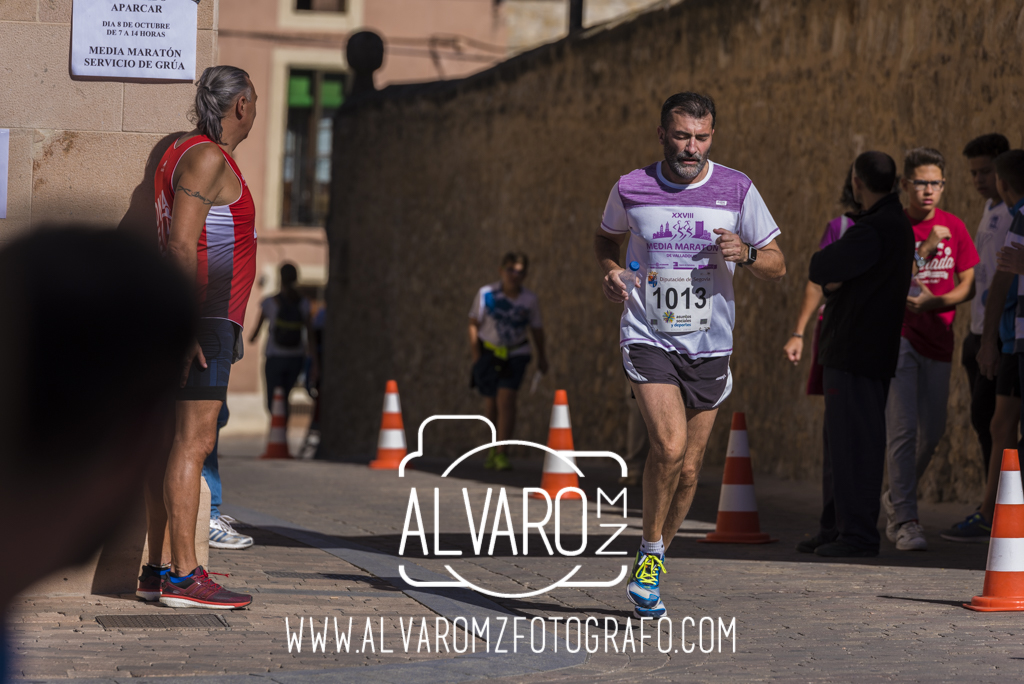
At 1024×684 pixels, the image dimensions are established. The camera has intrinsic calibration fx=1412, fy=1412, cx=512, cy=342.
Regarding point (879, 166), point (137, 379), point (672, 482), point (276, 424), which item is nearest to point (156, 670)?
point (672, 482)

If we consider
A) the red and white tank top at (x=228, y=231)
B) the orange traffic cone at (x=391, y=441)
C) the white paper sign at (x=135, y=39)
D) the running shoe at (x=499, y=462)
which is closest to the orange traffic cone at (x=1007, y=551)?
the red and white tank top at (x=228, y=231)

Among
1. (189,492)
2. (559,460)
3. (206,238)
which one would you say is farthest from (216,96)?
(559,460)

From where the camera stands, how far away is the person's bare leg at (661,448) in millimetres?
4867

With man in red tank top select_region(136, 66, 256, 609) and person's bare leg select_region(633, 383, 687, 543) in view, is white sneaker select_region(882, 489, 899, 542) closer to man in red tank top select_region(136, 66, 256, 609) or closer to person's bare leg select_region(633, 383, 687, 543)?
person's bare leg select_region(633, 383, 687, 543)

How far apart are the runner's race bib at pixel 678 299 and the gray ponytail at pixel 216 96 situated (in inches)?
62.0

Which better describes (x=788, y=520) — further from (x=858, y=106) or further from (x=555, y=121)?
(x=555, y=121)

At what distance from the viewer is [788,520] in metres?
8.26

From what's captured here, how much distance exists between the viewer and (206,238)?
471 cm

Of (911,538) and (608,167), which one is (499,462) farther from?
(911,538)

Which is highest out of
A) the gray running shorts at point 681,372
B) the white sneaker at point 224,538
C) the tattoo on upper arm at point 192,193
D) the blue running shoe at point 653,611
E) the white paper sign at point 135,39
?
the white paper sign at point 135,39

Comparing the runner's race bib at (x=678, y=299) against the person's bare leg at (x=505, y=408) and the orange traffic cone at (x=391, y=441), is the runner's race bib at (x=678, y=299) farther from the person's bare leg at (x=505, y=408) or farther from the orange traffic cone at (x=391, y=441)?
the person's bare leg at (x=505, y=408)

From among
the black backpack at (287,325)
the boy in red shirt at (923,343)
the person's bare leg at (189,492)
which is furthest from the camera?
the black backpack at (287,325)

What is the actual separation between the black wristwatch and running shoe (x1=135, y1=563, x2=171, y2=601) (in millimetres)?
2276

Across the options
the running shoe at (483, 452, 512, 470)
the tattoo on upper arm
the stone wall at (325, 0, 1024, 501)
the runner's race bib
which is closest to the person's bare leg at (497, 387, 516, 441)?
the running shoe at (483, 452, 512, 470)
